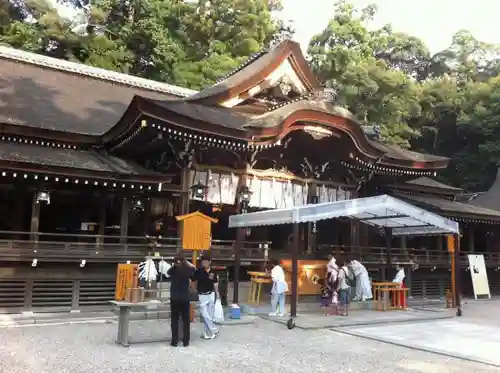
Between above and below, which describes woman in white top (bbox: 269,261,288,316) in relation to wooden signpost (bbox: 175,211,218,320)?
below

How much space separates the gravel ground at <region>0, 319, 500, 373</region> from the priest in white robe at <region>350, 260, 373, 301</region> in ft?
15.1

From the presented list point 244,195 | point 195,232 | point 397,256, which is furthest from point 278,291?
point 397,256

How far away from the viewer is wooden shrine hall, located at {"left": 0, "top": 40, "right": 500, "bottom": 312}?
1197 cm

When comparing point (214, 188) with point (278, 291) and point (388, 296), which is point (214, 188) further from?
point (388, 296)

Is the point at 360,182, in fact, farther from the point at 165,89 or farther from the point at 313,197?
the point at 165,89

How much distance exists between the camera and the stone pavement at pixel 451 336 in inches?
327

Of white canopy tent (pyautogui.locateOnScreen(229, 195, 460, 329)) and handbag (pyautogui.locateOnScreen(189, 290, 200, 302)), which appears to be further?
white canopy tent (pyautogui.locateOnScreen(229, 195, 460, 329))

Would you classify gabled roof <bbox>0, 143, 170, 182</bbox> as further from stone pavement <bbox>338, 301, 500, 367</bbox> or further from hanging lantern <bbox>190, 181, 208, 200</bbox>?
stone pavement <bbox>338, 301, 500, 367</bbox>

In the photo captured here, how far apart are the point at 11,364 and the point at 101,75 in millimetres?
15354

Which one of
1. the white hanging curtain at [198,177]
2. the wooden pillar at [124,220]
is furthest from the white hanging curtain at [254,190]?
the wooden pillar at [124,220]

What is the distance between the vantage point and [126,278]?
9.51 m

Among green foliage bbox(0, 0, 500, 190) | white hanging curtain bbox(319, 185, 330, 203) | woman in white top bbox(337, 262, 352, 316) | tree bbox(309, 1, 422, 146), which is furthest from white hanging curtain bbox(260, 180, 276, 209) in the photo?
tree bbox(309, 1, 422, 146)

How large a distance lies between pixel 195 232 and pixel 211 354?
152 inches

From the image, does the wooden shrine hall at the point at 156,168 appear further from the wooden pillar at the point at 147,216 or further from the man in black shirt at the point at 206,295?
the man in black shirt at the point at 206,295
